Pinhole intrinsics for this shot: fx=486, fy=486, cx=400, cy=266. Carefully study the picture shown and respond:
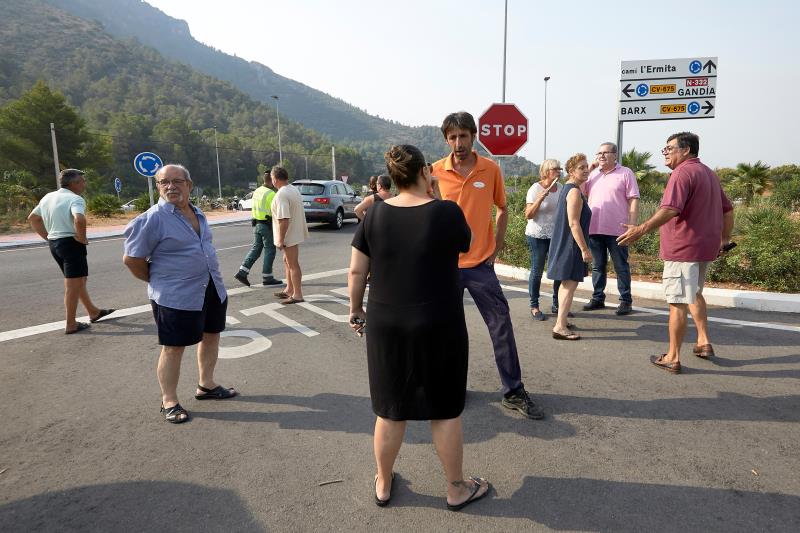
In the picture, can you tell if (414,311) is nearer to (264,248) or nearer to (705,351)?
(705,351)

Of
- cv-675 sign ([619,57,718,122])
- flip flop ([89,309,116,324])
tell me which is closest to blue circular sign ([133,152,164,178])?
flip flop ([89,309,116,324])

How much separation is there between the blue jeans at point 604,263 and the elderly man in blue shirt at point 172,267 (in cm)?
436

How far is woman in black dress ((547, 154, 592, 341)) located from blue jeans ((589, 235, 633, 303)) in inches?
39.7

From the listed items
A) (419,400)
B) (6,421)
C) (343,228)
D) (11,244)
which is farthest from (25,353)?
(343,228)

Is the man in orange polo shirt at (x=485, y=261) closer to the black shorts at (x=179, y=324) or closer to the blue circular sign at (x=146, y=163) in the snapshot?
the black shorts at (x=179, y=324)

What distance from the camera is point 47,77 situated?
100 m

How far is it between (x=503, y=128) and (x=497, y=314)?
Answer: 8.79m

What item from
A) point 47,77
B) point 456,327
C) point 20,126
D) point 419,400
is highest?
point 47,77

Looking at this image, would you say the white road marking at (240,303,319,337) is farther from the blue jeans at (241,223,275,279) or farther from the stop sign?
the stop sign

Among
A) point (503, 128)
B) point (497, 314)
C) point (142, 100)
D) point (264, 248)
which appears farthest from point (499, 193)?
point (142, 100)

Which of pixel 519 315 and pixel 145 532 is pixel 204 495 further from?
pixel 519 315

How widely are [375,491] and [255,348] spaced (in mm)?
2625

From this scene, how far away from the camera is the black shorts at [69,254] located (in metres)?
5.18

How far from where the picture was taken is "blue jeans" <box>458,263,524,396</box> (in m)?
3.27
